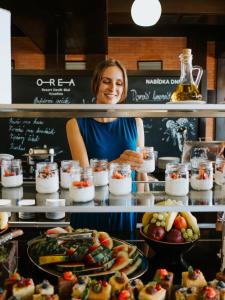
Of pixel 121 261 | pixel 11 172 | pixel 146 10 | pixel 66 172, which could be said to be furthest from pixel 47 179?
pixel 146 10

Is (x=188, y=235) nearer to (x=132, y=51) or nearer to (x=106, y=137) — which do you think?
(x=106, y=137)

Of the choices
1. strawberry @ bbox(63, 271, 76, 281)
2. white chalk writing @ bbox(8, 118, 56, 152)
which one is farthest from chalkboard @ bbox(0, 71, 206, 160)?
strawberry @ bbox(63, 271, 76, 281)

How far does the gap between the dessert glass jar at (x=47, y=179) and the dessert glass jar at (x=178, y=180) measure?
0.51 meters

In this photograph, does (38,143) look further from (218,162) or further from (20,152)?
(218,162)

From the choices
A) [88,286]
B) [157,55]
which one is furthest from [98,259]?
[157,55]

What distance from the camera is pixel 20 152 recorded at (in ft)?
19.0

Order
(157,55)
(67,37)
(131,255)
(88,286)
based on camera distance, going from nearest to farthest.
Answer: (88,286) < (131,255) < (67,37) < (157,55)

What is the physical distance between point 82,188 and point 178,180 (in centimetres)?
42

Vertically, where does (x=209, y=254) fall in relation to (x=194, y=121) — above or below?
below

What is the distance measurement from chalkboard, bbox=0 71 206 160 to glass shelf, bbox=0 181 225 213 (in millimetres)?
3938

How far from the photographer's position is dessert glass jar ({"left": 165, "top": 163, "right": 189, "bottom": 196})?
5.31 feet

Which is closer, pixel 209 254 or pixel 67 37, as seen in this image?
pixel 209 254

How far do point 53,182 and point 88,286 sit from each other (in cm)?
48

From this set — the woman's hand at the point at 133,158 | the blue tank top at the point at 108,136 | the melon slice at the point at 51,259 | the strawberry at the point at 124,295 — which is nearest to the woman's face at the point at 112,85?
the blue tank top at the point at 108,136
